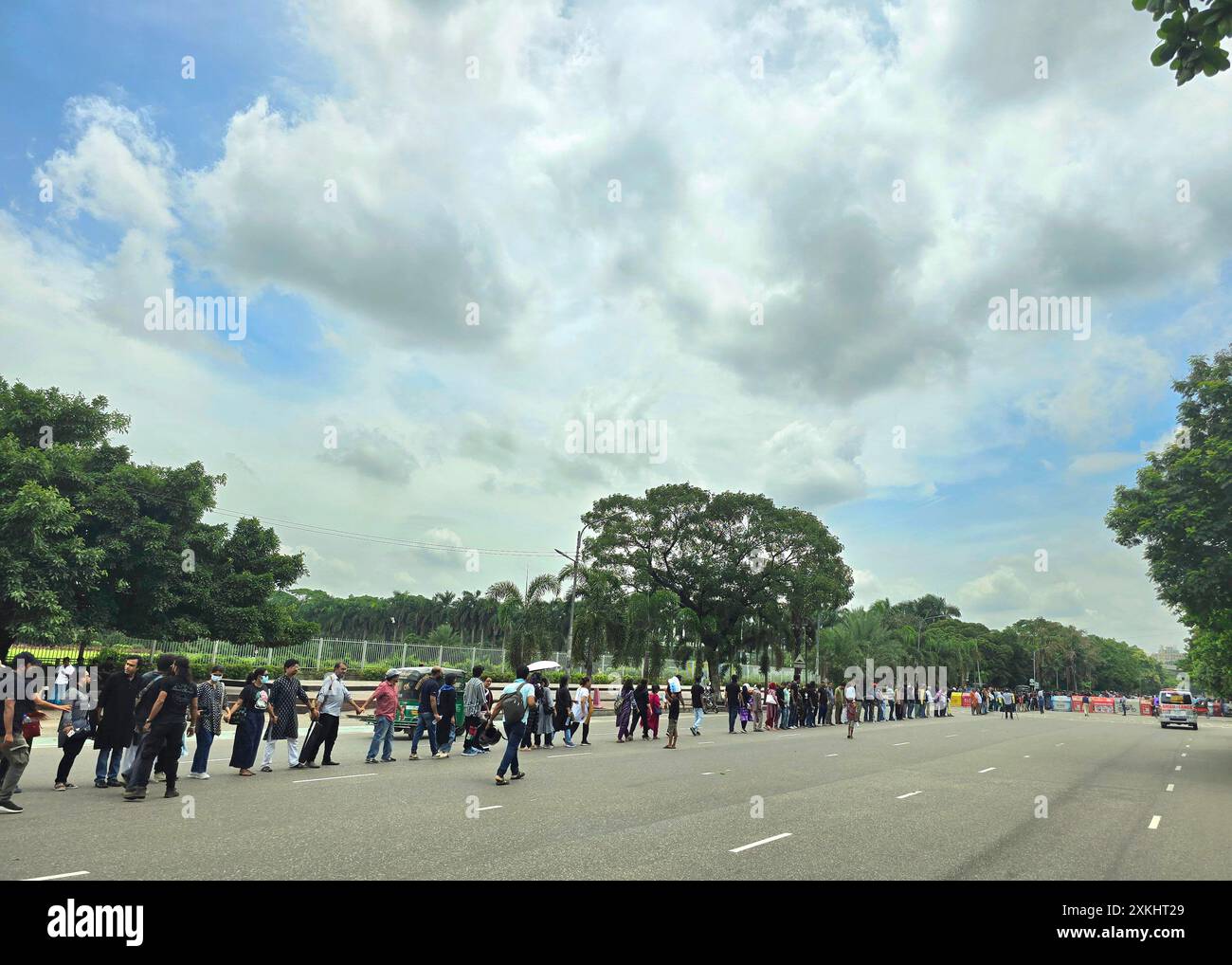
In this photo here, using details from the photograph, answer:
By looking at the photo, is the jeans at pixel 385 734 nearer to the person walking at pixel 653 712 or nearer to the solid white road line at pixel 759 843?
the solid white road line at pixel 759 843

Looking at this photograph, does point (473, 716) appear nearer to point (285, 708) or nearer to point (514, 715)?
point (285, 708)

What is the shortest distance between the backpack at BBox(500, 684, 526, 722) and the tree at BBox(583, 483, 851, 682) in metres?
33.8

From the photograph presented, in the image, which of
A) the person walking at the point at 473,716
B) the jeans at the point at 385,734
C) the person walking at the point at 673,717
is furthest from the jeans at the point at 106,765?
the person walking at the point at 673,717

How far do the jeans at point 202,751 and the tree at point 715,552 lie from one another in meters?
34.5

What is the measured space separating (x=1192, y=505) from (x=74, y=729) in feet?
71.1

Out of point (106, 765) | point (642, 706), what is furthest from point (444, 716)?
point (642, 706)

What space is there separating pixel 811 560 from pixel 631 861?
136 feet

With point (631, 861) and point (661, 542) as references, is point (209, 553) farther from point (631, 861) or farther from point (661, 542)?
point (631, 861)

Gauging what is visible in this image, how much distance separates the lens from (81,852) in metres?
7.22

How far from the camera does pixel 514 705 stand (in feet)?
40.9

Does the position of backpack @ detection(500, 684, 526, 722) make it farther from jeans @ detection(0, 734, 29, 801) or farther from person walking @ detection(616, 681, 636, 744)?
person walking @ detection(616, 681, 636, 744)

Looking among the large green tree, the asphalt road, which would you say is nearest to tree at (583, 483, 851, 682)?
the large green tree
